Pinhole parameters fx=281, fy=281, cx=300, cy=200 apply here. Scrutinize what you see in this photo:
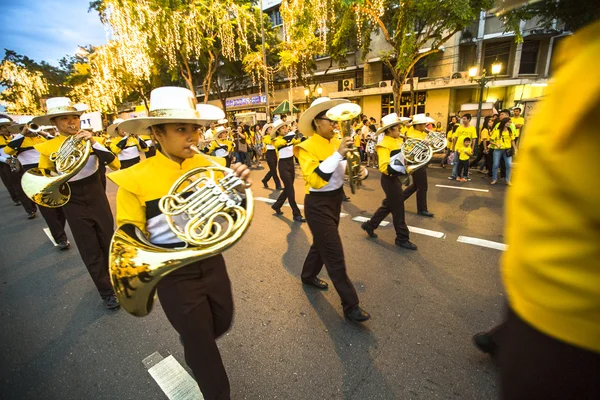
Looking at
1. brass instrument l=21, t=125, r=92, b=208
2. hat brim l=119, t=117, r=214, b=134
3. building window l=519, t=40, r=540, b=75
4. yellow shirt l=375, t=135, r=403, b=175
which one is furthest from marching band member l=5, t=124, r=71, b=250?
building window l=519, t=40, r=540, b=75

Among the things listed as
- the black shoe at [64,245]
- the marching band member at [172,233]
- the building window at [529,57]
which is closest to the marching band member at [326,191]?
the marching band member at [172,233]

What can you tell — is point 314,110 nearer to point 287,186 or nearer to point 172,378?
point 172,378

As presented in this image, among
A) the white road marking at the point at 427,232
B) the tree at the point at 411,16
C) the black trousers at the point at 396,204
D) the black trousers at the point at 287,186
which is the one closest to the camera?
the black trousers at the point at 396,204

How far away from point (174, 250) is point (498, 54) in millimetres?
23167

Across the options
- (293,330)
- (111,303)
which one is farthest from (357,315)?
(111,303)

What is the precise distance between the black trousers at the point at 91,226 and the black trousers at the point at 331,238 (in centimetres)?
248

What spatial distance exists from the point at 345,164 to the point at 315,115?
0.62 m

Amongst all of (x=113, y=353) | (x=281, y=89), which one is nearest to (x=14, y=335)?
(x=113, y=353)

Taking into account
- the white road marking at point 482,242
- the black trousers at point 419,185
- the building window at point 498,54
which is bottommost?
the white road marking at point 482,242

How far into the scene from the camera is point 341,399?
2045 mm

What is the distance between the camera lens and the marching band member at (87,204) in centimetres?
323

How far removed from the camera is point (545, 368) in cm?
78

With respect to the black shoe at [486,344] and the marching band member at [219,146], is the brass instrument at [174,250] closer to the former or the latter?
the black shoe at [486,344]

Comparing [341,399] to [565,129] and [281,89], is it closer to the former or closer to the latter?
[565,129]
